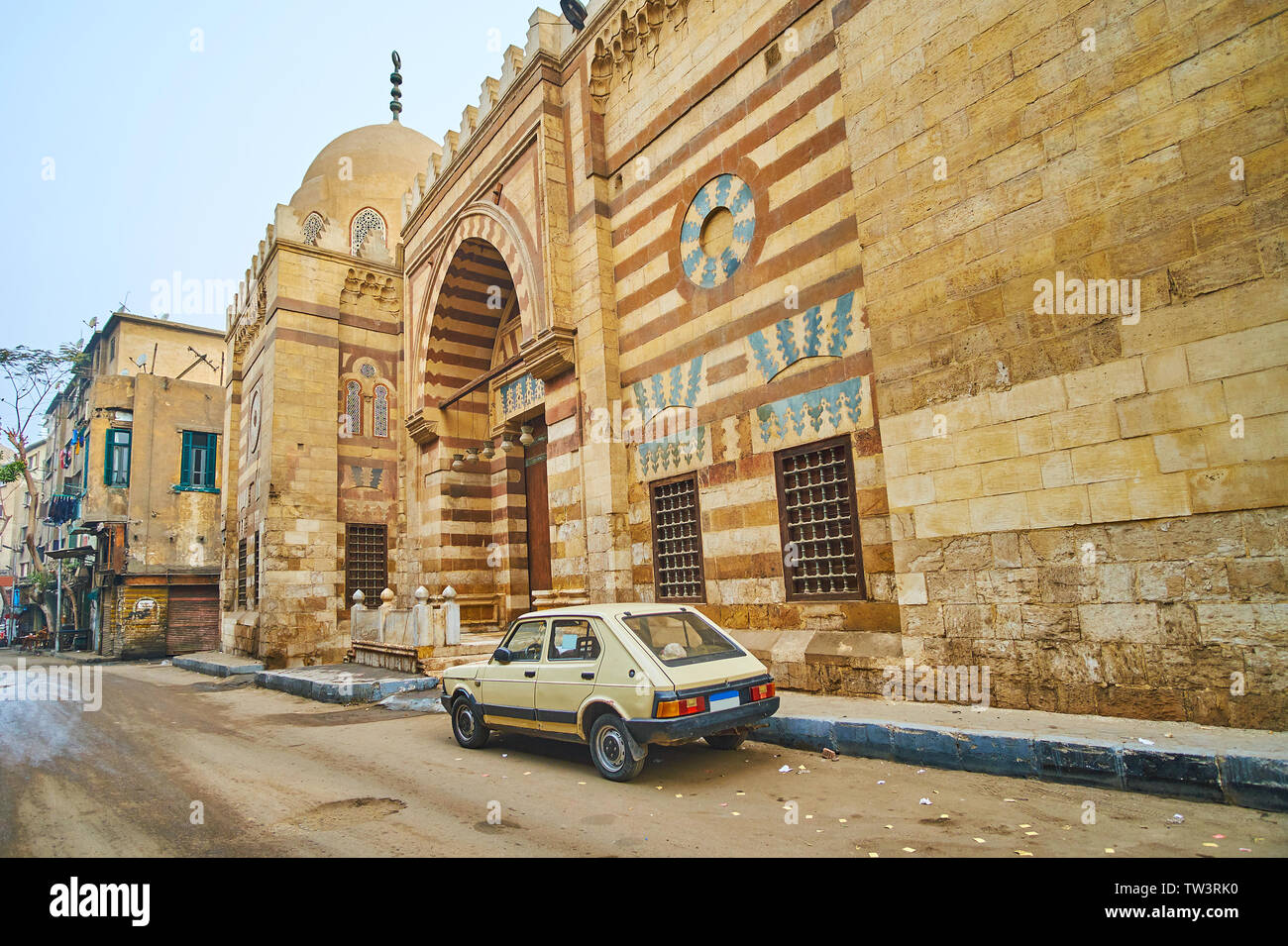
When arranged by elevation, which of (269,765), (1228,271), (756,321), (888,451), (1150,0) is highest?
(1150,0)

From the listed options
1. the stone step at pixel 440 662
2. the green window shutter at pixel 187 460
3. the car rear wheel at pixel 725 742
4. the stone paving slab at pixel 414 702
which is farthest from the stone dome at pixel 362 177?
the car rear wheel at pixel 725 742

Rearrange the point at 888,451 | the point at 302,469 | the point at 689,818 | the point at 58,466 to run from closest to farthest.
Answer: the point at 689,818 → the point at 888,451 → the point at 302,469 → the point at 58,466

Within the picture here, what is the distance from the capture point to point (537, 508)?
16266mm

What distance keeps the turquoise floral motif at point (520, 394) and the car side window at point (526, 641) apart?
8.26 metres

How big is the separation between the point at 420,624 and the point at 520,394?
5636 millimetres

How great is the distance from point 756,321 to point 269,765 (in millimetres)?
7585

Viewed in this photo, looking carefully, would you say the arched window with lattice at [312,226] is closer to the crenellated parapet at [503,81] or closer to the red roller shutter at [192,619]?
the crenellated parapet at [503,81]

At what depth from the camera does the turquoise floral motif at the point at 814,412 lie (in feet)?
26.7

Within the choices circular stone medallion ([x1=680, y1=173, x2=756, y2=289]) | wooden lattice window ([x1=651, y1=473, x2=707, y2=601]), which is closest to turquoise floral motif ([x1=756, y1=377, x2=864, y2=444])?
wooden lattice window ([x1=651, y1=473, x2=707, y2=601])

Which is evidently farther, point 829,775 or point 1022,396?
point 1022,396

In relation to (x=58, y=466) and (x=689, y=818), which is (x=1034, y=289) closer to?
(x=689, y=818)

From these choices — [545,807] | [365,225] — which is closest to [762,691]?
[545,807]

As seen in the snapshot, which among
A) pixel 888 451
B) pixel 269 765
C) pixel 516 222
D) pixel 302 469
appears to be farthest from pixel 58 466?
pixel 888 451

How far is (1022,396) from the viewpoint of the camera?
6309mm
